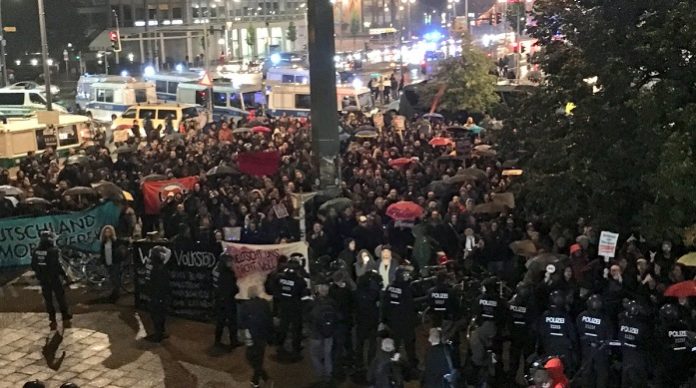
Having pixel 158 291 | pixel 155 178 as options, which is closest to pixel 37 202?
pixel 155 178

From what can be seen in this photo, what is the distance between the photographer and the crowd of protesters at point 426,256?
10695 mm

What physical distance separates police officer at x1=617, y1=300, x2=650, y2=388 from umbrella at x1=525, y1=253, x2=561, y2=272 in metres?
2.61

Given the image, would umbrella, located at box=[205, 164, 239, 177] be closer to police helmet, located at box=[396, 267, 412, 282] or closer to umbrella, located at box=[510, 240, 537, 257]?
umbrella, located at box=[510, 240, 537, 257]

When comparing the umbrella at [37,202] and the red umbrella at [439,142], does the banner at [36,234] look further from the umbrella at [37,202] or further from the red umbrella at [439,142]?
the red umbrella at [439,142]

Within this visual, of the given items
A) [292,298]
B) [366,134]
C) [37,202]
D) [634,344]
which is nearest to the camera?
[634,344]

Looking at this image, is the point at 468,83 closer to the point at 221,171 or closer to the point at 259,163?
the point at 221,171

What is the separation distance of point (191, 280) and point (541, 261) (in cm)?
558

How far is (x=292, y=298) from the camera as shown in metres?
12.6

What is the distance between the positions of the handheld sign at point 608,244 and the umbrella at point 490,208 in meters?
3.48

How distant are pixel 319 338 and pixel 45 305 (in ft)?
20.8

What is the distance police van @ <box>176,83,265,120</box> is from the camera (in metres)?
41.1

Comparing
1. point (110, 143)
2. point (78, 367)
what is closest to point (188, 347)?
point (78, 367)

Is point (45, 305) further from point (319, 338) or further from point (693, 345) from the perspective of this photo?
point (693, 345)

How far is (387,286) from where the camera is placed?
12188mm
